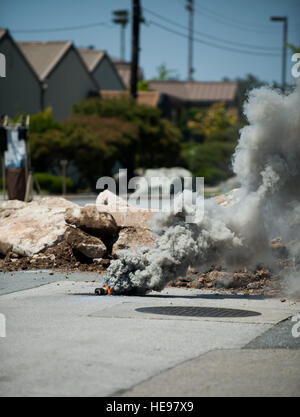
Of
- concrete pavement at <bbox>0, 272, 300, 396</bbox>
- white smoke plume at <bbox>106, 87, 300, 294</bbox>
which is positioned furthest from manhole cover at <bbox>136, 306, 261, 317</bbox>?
white smoke plume at <bbox>106, 87, 300, 294</bbox>

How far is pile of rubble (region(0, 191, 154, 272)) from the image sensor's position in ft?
38.7

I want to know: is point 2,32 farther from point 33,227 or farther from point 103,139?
point 33,227

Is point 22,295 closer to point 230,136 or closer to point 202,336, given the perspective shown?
point 202,336

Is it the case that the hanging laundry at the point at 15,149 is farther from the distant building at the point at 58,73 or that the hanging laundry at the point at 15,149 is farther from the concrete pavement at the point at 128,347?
the distant building at the point at 58,73

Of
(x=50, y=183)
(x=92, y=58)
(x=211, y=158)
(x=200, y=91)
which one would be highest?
(x=92, y=58)

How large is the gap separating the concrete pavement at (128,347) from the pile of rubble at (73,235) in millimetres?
2386

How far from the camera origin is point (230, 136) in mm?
52719

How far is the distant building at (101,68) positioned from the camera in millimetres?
58094

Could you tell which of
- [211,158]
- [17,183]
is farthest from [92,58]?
[17,183]

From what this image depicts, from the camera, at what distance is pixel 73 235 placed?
12.0 meters

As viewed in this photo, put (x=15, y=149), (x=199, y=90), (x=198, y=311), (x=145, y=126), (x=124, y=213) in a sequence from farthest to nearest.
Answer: (x=199, y=90) → (x=145, y=126) → (x=15, y=149) → (x=124, y=213) → (x=198, y=311)

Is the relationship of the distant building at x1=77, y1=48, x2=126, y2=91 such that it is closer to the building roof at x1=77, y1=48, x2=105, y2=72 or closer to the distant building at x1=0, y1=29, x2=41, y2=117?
the building roof at x1=77, y1=48, x2=105, y2=72

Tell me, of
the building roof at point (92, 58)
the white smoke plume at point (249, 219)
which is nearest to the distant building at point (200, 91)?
the building roof at point (92, 58)

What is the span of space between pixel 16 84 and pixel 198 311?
3865cm
